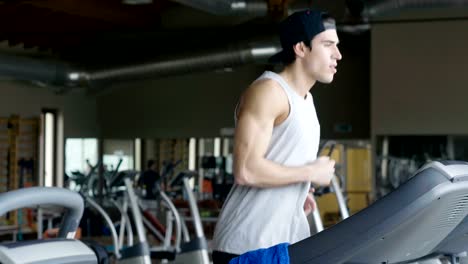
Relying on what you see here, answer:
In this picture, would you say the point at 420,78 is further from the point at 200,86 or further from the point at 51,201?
the point at 51,201

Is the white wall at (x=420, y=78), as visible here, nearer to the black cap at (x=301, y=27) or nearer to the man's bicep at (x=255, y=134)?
the black cap at (x=301, y=27)

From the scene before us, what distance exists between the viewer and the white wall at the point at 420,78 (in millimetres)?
11695

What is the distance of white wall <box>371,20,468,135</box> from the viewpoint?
1170 cm

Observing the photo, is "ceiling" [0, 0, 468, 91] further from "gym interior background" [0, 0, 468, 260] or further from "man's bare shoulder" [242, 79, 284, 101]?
"man's bare shoulder" [242, 79, 284, 101]

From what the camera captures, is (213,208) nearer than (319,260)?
No

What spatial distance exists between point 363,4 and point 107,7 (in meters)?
4.49

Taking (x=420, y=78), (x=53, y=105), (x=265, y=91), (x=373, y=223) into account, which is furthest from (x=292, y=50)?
(x=53, y=105)

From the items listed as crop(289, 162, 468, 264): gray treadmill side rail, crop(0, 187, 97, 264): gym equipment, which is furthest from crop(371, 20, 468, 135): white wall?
crop(0, 187, 97, 264): gym equipment

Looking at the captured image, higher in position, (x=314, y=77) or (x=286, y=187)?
(x=314, y=77)

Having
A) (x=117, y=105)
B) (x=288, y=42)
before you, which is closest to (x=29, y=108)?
(x=117, y=105)

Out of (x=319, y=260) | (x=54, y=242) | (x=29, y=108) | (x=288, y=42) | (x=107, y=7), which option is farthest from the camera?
(x=29, y=108)

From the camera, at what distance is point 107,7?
1327 cm

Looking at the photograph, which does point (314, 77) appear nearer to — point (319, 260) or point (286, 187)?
point (286, 187)

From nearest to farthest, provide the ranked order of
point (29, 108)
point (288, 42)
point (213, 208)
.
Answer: point (288, 42), point (213, 208), point (29, 108)
